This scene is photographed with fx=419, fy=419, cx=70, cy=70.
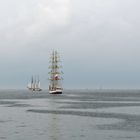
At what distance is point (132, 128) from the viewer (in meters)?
46.2

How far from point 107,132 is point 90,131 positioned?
205cm

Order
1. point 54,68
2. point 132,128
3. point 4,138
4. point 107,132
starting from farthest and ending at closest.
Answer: point 54,68 < point 132,128 < point 107,132 < point 4,138

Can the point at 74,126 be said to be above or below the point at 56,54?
below

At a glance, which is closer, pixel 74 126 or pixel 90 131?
pixel 90 131

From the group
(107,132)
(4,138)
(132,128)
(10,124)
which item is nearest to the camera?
(4,138)

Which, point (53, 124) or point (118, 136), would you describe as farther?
point (53, 124)

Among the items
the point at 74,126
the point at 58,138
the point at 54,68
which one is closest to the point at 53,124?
the point at 74,126

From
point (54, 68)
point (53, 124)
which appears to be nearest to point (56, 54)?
point (54, 68)

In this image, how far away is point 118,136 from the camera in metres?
39.2

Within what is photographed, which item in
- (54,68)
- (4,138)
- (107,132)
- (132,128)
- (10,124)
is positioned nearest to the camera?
(4,138)

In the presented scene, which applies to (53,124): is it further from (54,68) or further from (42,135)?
(54,68)

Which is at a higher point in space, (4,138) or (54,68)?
(54,68)

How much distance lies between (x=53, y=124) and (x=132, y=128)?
32.9ft

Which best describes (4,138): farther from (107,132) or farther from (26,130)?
(107,132)
